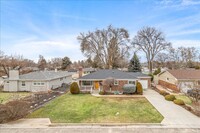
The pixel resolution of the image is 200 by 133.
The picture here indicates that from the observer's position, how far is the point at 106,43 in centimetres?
5091

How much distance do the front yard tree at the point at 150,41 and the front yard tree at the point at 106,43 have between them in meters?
3.31

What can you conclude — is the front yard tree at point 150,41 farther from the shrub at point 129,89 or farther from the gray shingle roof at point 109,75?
the shrub at point 129,89

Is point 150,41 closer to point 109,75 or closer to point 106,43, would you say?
point 106,43

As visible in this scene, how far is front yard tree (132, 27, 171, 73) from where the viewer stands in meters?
49.2

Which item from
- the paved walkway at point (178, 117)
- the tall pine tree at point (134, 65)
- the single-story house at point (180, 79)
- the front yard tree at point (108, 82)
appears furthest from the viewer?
the tall pine tree at point (134, 65)

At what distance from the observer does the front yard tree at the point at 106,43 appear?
50406mm

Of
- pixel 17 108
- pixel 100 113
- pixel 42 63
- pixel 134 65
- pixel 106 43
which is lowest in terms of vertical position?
pixel 100 113

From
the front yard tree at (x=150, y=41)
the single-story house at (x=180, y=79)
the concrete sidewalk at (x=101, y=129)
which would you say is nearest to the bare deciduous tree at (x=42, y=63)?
the front yard tree at (x=150, y=41)

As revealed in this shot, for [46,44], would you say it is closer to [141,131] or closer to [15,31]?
[15,31]

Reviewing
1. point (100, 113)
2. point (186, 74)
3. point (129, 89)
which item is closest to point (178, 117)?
point (100, 113)

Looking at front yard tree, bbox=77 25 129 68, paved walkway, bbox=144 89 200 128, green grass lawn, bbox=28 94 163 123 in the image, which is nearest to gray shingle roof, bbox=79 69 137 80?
green grass lawn, bbox=28 94 163 123

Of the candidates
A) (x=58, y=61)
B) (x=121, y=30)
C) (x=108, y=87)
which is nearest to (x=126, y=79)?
(x=108, y=87)

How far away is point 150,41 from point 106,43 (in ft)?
39.2

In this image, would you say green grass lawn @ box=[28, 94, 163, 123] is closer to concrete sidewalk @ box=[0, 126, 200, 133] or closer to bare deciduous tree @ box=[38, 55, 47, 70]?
concrete sidewalk @ box=[0, 126, 200, 133]
